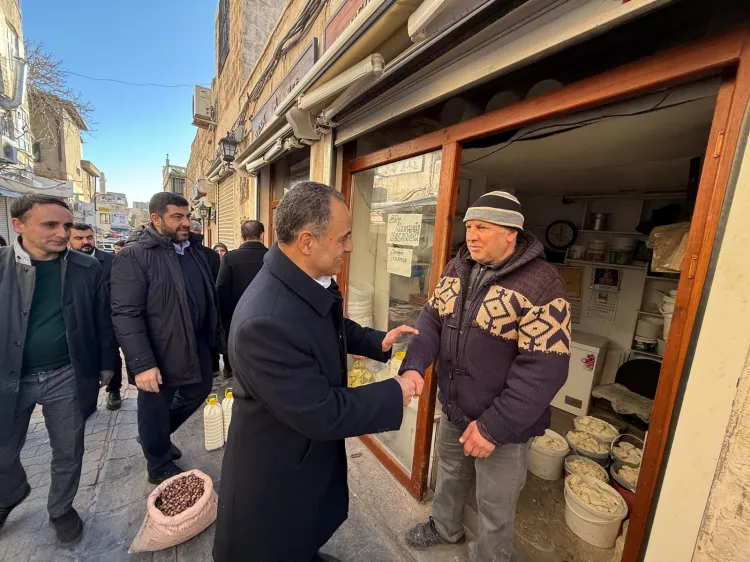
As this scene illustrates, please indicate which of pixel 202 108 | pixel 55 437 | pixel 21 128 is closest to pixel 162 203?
pixel 55 437

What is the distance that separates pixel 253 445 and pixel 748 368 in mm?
1740

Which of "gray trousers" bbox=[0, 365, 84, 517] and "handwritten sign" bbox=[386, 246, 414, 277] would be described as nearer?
"gray trousers" bbox=[0, 365, 84, 517]

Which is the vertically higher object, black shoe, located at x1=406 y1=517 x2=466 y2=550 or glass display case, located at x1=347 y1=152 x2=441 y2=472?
glass display case, located at x1=347 y1=152 x2=441 y2=472

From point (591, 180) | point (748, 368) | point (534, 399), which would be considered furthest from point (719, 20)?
point (591, 180)

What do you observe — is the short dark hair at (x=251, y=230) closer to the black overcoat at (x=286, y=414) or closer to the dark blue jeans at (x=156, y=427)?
the dark blue jeans at (x=156, y=427)

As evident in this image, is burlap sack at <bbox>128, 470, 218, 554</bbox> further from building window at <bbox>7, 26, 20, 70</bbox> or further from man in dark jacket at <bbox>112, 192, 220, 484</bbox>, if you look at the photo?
building window at <bbox>7, 26, 20, 70</bbox>

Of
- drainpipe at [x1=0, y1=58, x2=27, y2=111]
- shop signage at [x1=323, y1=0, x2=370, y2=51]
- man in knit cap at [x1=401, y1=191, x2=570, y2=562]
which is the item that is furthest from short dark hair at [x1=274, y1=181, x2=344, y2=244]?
drainpipe at [x1=0, y1=58, x2=27, y2=111]

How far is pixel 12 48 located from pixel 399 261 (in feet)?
49.8

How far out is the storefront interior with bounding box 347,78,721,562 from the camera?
2055 millimetres

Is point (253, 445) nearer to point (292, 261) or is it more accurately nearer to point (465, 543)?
point (292, 261)

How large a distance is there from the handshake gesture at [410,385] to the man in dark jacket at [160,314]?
6.46ft

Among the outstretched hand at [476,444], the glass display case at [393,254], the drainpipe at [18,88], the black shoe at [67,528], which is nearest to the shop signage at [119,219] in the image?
the drainpipe at [18,88]

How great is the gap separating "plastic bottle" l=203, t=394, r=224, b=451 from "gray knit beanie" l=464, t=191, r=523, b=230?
9.80 ft

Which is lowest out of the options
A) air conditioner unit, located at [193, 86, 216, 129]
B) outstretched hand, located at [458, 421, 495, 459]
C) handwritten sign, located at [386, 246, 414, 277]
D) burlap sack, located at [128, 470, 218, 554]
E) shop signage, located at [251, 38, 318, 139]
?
burlap sack, located at [128, 470, 218, 554]
